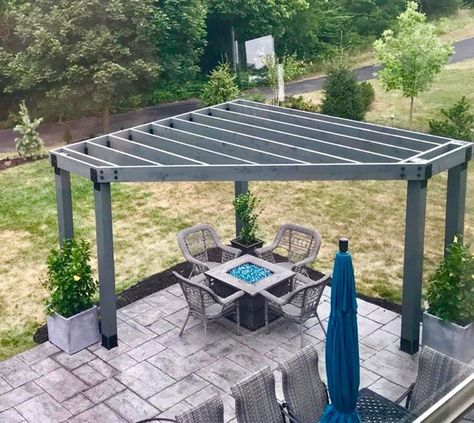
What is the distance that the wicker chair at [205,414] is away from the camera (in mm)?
3914

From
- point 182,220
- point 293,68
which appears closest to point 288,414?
point 182,220

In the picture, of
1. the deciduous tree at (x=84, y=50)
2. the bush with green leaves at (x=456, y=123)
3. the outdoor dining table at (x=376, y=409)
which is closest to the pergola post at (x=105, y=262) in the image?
the outdoor dining table at (x=376, y=409)

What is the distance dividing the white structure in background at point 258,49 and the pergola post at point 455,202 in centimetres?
1390

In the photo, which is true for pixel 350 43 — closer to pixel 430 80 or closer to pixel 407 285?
pixel 430 80

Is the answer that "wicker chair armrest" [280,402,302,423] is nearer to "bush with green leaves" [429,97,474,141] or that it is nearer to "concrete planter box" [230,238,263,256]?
"concrete planter box" [230,238,263,256]

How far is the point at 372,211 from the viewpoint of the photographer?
1034 centimetres

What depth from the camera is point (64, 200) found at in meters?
6.52

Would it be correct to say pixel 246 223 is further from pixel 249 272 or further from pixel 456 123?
pixel 456 123

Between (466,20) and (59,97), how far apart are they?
10.8m

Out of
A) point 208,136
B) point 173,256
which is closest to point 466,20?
point 208,136

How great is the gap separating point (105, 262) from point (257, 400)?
237 centimetres

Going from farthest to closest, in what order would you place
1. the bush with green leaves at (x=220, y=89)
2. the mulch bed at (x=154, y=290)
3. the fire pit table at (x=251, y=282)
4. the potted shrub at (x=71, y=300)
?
1. the bush with green leaves at (x=220, y=89)
2. the mulch bed at (x=154, y=290)
3. the fire pit table at (x=251, y=282)
4. the potted shrub at (x=71, y=300)

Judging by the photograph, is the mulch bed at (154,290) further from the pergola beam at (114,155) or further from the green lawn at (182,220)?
the pergola beam at (114,155)

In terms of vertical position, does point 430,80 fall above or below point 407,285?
above
